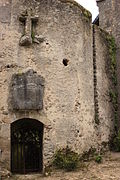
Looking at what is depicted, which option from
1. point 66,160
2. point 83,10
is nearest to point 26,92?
point 66,160

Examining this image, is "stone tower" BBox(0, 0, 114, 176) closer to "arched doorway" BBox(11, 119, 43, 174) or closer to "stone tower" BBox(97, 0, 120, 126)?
"arched doorway" BBox(11, 119, 43, 174)

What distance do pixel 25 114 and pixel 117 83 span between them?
222 inches

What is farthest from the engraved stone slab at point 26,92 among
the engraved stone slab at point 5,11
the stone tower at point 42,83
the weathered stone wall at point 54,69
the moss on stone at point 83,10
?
the moss on stone at point 83,10

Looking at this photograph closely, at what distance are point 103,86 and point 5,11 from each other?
4.85 m

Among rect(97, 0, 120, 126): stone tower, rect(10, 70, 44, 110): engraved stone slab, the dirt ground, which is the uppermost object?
rect(97, 0, 120, 126): stone tower

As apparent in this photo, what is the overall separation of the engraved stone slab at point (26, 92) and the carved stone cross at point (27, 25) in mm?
903

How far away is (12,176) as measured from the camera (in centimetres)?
827

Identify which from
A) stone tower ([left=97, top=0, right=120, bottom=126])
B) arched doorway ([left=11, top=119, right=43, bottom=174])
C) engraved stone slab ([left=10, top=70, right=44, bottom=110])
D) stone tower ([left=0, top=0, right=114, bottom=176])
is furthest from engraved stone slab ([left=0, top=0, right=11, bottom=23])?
stone tower ([left=97, top=0, right=120, bottom=126])

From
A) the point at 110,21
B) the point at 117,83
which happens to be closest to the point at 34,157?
the point at 117,83

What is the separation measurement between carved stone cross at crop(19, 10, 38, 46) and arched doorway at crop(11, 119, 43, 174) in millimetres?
2308

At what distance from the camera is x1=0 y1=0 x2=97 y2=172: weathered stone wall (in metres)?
8.91

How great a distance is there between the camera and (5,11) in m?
9.16

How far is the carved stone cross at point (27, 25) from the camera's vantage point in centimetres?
908

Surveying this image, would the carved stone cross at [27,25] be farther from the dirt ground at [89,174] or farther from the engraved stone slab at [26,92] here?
the dirt ground at [89,174]
